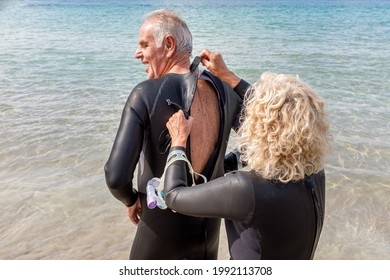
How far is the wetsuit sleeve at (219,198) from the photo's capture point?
1.86 metres

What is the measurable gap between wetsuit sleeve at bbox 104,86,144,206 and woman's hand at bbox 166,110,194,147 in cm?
17

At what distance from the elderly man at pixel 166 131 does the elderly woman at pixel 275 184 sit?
→ 0.39m

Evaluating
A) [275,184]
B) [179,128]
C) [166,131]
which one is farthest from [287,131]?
[166,131]

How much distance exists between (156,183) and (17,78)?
32.8ft

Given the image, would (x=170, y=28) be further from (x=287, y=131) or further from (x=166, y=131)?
(x=287, y=131)

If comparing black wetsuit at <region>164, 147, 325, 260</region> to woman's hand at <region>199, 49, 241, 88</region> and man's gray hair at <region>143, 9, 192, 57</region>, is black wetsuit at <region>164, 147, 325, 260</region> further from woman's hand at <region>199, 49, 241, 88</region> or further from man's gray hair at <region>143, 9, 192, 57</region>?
woman's hand at <region>199, 49, 241, 88</region>

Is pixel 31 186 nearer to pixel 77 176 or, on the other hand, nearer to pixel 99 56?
pixel 77 176

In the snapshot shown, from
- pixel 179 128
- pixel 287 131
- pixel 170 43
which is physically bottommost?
pixel 179 128

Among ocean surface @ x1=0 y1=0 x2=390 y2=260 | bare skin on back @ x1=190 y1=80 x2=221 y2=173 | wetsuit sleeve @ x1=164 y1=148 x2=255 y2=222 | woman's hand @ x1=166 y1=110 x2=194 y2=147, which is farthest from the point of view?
ocean surface @ x1=0 y1=0 x2=390 y2=260

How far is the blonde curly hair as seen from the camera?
1.90 metres

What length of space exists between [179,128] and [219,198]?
0.53m

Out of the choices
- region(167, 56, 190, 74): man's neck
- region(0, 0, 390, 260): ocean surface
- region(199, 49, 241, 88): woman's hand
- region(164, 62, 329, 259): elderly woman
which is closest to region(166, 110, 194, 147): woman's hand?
region(164, 62, 329, 259): elderly woman

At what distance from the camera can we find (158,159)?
7.98ft

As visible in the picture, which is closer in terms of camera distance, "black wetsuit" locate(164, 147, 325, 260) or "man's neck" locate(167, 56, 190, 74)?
"black wetsuit" locate(164, 147, 325, 260)
